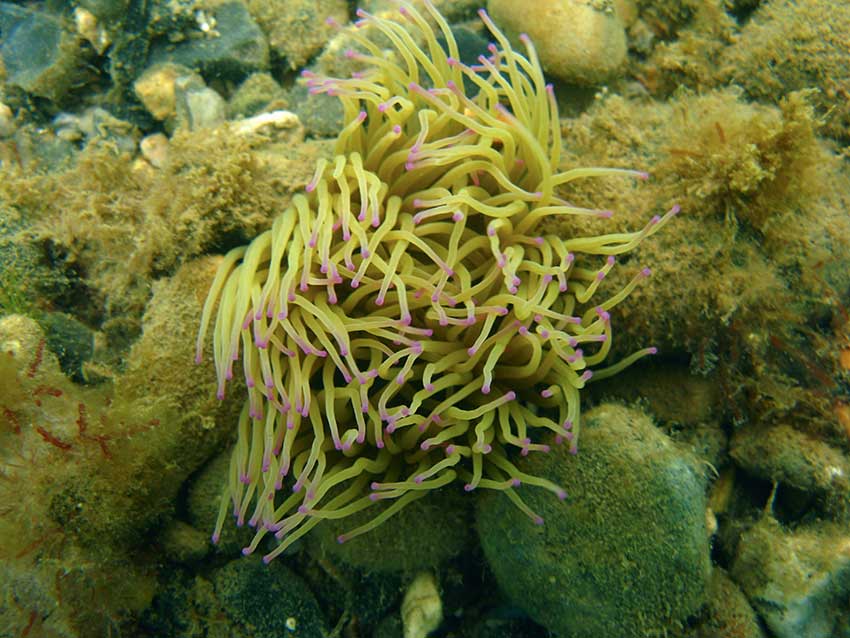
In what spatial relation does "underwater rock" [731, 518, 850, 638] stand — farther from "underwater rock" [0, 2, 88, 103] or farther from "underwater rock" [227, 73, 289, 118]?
"underwater rock" [0, 2, 88, 103]

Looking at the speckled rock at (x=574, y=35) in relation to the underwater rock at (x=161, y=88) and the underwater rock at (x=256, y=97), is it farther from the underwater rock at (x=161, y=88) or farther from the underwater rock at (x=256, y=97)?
the underwater rock at (x=161, y=88)

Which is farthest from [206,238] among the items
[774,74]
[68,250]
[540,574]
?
[774,74]

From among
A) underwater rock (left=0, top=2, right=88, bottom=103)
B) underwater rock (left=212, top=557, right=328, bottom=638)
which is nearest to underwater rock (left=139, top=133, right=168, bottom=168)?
underwater rock (left=0, top=2, right=88, bottom=103)

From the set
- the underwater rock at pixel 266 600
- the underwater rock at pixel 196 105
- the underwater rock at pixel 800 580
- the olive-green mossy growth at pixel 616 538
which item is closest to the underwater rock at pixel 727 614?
the underwater rock at pixel 800 580

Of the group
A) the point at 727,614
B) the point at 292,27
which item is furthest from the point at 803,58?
the point at 292,27

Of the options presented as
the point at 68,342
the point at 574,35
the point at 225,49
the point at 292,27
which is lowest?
the point at 68,342

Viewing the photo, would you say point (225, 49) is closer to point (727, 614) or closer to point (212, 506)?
point (212, 506)

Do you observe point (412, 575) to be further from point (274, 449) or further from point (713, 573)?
point (713, 573)
